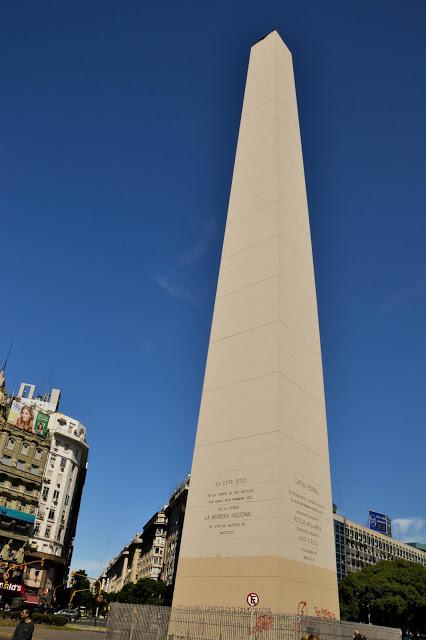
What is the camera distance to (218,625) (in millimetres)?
19125

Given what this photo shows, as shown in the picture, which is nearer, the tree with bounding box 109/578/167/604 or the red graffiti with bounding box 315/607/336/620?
the red graffiti with bounding box 315/607/336/620

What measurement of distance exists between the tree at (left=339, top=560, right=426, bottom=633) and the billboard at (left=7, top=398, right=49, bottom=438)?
50696 millimetres

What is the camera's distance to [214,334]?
29406mm

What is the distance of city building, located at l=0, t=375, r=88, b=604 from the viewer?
71250 millimetres

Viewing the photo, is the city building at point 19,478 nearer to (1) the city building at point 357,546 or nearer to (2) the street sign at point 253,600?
(2) the street sign at point 253,600

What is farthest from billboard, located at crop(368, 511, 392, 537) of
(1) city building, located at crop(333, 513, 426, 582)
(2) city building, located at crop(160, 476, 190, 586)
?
(2) city building, located at crop(160, 476, 190, 586)

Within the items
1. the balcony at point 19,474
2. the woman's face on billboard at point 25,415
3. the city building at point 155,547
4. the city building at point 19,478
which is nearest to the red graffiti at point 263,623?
the city building at point 19,478

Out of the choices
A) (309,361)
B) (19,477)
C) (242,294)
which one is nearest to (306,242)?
(242,294)

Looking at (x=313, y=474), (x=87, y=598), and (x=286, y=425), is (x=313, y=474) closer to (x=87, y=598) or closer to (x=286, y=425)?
(x=286, y=425)

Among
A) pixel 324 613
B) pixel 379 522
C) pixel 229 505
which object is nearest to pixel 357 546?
pixel 379 522

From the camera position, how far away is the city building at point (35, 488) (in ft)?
234

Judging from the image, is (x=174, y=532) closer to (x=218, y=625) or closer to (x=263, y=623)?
(x=218, y=625)

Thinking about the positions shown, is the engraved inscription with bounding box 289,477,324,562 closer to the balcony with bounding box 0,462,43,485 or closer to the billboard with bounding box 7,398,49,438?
the balcony with bounding box 0,462,43,485

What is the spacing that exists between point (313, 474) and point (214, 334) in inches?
373
